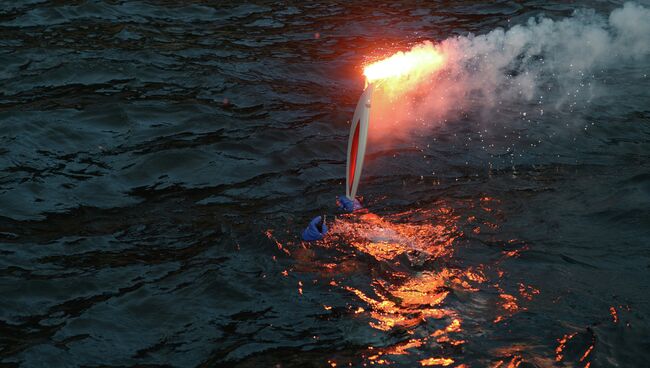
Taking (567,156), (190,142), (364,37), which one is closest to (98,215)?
(190,142)

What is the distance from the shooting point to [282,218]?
8.90 metres

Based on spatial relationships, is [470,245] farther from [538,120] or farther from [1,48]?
[1,48]

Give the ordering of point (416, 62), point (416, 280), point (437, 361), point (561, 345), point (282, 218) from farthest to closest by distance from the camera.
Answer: point (416, 62)
point (282, 218)
point (416, 280)
point (561, 345)
point (437, 361)

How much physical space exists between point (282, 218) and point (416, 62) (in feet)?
22.0

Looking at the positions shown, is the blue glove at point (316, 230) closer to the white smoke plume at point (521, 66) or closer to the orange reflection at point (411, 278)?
the orange reflection at point (411, 278)

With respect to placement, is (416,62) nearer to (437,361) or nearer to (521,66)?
(521,66)

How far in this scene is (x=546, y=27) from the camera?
16.1m

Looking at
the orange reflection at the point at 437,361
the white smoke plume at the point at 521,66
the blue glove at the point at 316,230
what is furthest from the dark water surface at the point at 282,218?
the white smoke plume at the point at 521,66

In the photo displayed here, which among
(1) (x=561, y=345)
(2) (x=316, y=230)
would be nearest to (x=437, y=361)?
(1) (x=561, y=345)

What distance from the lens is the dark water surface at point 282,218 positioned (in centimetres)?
665

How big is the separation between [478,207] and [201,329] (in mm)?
3998

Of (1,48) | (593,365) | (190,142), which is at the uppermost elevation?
(1,48)

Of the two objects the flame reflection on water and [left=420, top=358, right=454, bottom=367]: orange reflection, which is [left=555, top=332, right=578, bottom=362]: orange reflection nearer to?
the flame reflection on water

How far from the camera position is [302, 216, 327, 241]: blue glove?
8203 mm
